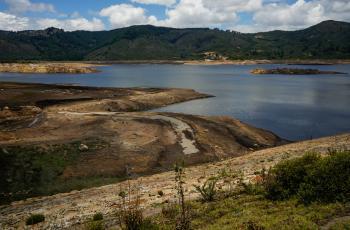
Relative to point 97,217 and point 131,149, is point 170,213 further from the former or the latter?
point 131,149

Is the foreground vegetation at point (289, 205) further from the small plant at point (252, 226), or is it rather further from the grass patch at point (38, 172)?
the grass patch at point (38, 172)

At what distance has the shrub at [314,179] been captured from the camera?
16.4m

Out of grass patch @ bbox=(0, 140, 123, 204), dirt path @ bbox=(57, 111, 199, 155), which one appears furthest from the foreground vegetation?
dirt path @ bbox=(57, 111, 199, 155)

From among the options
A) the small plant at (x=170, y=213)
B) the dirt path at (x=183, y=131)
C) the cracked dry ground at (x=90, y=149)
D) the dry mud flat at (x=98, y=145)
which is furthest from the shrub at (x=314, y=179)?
the dirt path at (x=183, y=131)

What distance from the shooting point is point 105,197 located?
27016 mm

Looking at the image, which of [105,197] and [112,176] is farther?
[112,176]

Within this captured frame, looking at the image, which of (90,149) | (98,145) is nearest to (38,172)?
(90,149)

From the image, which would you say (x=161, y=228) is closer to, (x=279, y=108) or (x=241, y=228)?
(x=241, y=228)

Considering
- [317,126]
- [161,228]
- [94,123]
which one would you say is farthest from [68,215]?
[317,126]

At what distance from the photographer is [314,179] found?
17.0 m

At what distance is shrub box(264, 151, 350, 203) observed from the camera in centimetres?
1638

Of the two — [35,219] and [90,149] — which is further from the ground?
[35,219]

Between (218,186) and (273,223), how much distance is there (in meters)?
10.7

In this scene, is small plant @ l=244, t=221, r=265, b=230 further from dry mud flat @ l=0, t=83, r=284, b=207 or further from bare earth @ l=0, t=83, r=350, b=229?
dry mud flat @ l=0, t=83, r=284, b=207
